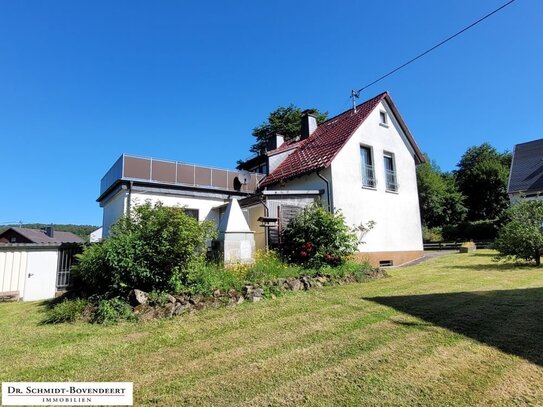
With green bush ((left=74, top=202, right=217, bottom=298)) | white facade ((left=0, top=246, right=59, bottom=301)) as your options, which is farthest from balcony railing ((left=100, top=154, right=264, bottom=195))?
green bush ((left=74, top=202, right=217, bottom=298))

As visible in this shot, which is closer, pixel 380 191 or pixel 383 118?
pixel 380 191

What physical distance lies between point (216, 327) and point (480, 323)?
4.27m

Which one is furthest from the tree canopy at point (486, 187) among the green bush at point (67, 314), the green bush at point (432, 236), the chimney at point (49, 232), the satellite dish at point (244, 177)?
the chimney at point (49, 232)

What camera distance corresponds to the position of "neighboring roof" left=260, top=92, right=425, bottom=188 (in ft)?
48.1

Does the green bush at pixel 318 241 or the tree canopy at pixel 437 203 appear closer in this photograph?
the green bush at pixel 318 241

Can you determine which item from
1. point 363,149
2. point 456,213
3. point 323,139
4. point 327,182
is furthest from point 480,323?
point 456,213

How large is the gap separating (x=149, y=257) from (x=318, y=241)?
218 inches

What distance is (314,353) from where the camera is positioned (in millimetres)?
4246

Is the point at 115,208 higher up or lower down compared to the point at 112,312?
higher up

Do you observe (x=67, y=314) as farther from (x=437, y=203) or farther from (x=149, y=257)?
(x=437, y=203)

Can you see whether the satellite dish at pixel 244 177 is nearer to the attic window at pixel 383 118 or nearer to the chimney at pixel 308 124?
the chimney at pixel 308 124

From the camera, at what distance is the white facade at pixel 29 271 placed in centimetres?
1181

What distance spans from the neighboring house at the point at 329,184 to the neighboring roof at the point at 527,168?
17.3 meters

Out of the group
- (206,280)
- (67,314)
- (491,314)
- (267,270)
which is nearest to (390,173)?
(267,270)
